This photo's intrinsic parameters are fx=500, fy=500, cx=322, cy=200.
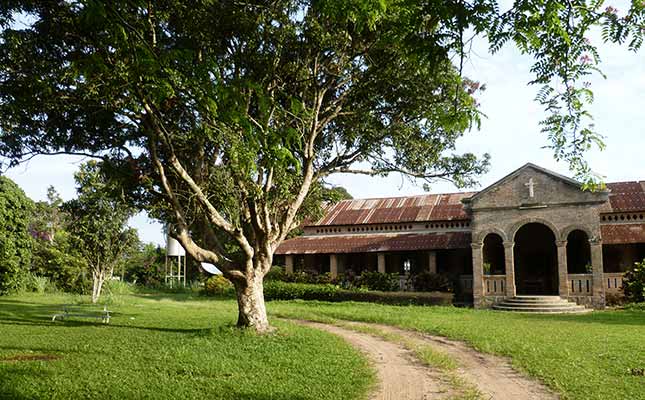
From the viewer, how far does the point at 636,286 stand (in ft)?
65.1

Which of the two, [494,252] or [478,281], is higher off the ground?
[494,252]

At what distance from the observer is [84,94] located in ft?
33.8

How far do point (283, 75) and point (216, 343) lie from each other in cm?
680

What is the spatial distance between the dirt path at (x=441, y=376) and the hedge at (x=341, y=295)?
9681 mm

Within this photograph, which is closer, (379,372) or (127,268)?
(379,372)

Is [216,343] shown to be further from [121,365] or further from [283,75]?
[283,75]

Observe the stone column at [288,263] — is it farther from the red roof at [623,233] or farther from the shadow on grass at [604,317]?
the red roof at [623,233]

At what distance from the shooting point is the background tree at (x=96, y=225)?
21.4 m

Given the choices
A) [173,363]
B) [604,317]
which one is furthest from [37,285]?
[604,317]

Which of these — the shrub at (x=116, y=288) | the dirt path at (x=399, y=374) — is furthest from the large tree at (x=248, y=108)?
the shrub at (x=116, y=288)

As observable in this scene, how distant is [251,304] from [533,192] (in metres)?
14.1

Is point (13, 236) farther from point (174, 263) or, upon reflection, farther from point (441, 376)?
point (441, 376)

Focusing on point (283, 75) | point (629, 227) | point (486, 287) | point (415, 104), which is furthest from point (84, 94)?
point (629, 227)

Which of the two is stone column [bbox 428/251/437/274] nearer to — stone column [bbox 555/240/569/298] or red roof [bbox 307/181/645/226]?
red roof [bbox 307/181/645/226]
